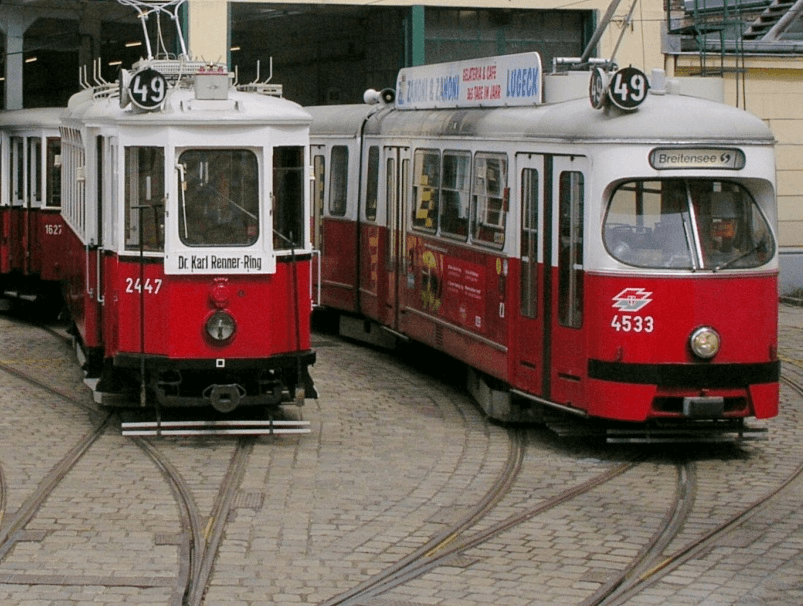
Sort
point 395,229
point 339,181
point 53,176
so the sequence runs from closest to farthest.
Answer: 1. point 395,229
2. point 339,181
3. point 53,176

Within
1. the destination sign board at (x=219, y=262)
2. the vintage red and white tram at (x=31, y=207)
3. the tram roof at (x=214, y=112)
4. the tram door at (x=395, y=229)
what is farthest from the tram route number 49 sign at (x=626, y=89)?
the vintage red and white tram at (x=31, y=207)

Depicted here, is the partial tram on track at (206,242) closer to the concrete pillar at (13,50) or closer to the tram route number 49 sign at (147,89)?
the tram route number 49 sign at (147,89)

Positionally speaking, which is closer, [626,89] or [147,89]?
[626,89]

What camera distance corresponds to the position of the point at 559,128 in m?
12.3

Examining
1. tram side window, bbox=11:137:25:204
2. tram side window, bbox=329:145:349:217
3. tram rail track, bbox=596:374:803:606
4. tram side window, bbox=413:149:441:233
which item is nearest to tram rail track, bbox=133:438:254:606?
tram rail track, bbox=596:374:803:606

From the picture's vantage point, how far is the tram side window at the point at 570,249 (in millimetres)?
11992

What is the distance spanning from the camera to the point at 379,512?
10430 millimetres

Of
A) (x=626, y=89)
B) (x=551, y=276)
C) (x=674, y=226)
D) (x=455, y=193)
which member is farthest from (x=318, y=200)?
(x=674, y=226)

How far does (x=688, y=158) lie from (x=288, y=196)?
3.06 meters

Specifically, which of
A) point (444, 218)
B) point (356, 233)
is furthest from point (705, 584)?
point (356, 233)

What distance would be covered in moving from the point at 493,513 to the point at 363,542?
3.77 ft

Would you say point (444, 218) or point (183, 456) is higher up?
point (444, 218)

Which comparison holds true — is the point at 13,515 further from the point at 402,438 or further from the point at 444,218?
the point at 444,218

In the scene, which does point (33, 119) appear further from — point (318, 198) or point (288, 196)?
point (288, 196)
